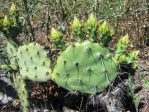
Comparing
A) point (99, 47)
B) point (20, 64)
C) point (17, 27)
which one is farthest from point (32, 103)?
point (99, 47)

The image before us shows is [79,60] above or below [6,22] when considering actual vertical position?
below

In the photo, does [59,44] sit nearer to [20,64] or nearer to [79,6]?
[20,64]

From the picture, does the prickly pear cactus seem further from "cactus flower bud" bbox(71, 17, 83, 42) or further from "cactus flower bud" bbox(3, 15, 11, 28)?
"cactus flower bud" bbox(71, 17, 83, 42)

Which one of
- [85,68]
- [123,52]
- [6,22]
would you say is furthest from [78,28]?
[6,22]

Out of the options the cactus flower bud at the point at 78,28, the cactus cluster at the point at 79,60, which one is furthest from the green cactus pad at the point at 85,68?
the cactus flower bud at the point at 78,28

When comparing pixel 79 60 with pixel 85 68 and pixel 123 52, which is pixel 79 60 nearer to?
pixel 85 68
